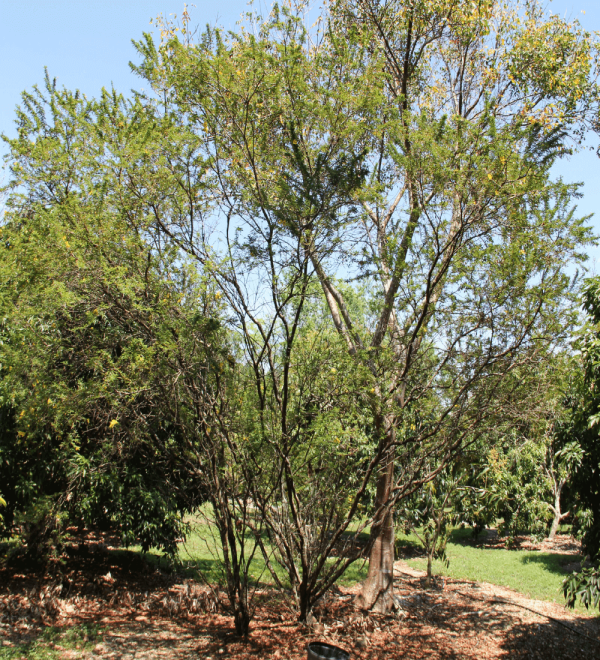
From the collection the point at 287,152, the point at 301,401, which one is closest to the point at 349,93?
the point at 287,152

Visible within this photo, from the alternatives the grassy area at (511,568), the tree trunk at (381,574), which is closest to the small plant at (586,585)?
the tree trunk at (381,574)

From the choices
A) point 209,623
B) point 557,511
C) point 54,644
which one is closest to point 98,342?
point 54,644

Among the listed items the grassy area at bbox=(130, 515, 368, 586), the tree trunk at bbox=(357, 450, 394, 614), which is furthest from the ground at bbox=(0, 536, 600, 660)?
the grassy area at bbox=(130, 515, 368, 586)

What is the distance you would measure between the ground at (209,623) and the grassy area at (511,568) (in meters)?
1.24

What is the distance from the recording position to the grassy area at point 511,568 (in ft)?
30.3

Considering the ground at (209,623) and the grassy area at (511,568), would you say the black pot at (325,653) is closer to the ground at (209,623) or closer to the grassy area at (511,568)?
the ground at (209,623)

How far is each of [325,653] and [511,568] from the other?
337 inches

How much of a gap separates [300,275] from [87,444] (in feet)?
14.0

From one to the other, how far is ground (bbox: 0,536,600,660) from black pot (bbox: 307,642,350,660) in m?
0.67

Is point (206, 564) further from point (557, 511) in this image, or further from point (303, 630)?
point (557, 511)

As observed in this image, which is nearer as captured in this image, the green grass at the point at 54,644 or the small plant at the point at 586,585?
the small plant at the point at 586,585

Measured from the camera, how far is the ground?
4.98 m

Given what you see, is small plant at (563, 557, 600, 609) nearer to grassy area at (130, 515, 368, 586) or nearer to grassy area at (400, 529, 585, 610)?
grassy area at (130, 515, 368, 586)

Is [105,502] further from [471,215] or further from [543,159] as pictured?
[543,159]
